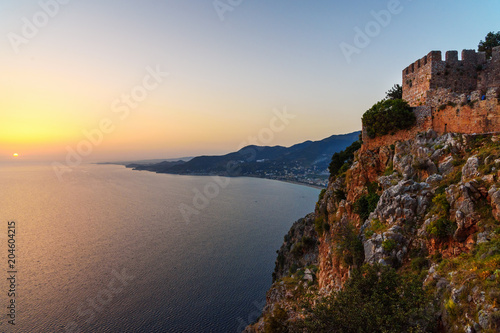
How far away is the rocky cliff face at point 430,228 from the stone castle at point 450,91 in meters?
0.87

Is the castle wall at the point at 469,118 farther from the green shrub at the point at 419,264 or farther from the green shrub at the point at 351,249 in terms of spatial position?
the green shrub at the point at 351,249

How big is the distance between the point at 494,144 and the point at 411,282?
352 inches

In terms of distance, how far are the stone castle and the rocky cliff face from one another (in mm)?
869

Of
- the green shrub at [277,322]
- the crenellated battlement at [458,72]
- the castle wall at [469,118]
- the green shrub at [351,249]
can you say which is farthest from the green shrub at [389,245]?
the crenellated battlement at [458,72]

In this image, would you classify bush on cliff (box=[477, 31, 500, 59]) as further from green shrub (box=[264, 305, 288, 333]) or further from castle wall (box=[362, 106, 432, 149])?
green shrub (box=[264, 305, 288, 333])

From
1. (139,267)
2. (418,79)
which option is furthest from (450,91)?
(139,267)

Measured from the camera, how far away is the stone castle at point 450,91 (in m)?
14.8

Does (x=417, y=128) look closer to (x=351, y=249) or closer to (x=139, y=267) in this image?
(x=351, y=249)

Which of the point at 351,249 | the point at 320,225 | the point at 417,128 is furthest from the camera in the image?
the point at 320,225

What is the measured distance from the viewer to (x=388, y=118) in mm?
18953

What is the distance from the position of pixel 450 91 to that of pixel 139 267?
47244 mm

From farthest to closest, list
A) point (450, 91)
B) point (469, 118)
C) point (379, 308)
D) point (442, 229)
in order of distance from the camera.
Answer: point (450, 91) < point (469, 118) < point (442, 229) < point (379, 308)

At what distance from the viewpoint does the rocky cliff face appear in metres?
8.26

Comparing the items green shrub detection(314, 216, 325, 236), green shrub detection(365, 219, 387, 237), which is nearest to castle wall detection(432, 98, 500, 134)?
green shrub detection(365, 219, 387, 237)
